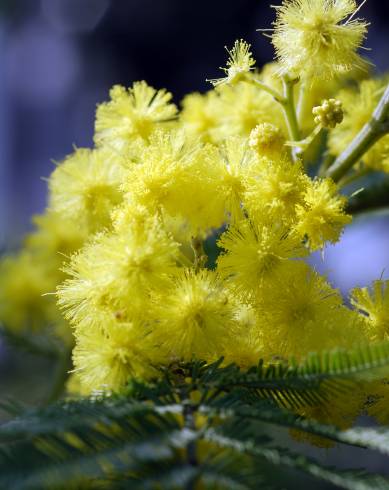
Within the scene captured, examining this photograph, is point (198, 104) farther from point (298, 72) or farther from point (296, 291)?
point (296, 291)

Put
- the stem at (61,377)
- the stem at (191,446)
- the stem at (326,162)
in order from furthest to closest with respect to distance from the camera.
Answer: the stem at (61,377) < the stem at (326,162) < the stem at (191,446)

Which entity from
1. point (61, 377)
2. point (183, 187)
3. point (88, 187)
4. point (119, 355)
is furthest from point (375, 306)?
point (61, 377)

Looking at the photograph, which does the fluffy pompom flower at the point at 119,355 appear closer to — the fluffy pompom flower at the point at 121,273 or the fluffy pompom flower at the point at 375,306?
the fluffy pompom flower at the point at 121,273

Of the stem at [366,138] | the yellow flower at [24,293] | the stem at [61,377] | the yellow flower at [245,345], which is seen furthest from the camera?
the yellow flower at [24,293]

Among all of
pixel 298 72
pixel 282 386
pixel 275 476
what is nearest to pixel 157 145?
pixel 298 72

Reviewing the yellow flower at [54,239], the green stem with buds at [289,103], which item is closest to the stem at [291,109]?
the green stem with buds at [289,103]

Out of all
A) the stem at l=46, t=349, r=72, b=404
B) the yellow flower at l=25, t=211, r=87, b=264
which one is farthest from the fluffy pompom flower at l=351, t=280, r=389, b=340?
the yellow flower at l=25, t=211, r=87, b=264

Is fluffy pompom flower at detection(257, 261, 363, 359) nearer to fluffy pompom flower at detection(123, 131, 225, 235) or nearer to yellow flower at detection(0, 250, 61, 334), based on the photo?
fluffy pompom flower at detection(123, 131, 225, 235)

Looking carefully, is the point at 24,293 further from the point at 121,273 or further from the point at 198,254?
the point at 121,273
